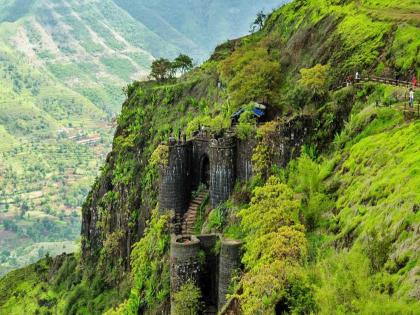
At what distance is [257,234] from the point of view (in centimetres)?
2897

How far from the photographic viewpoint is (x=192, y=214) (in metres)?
41.7

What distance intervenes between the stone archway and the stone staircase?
0.80 metres

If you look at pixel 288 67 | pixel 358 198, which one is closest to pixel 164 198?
pixel 288 67

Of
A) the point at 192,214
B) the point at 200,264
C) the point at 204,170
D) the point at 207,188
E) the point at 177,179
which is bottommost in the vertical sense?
the point at 200,264

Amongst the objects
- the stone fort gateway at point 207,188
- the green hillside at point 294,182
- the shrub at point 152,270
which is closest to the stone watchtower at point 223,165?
the stone fort gateway at point 207,188

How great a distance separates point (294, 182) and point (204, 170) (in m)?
11.6

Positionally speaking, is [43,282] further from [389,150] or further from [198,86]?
[389,150]

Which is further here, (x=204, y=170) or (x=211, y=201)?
(x=204, y=170)

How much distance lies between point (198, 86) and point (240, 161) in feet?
73.6

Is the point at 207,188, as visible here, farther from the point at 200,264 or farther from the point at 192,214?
the point at 200,264

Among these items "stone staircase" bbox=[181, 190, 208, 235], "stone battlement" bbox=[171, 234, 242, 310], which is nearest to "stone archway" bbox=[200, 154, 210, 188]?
"stone staircase" bbox=[181, 190, 208, 235]

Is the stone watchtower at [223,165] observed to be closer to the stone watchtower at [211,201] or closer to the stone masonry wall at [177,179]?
the stone watchtower at [211,201]

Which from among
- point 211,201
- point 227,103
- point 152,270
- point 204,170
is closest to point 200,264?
point 211,201

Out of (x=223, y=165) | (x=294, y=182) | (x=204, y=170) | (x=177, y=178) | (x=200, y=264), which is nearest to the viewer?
(x=294, y=182)
